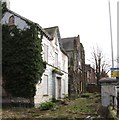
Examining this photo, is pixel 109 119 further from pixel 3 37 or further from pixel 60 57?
pixel 60 57

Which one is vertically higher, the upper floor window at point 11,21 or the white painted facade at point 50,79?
the upper floor window at point 11,21

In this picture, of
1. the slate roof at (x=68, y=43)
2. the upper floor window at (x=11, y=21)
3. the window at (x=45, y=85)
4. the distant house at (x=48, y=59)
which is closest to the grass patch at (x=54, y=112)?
the distant house at (x=48, y=59)

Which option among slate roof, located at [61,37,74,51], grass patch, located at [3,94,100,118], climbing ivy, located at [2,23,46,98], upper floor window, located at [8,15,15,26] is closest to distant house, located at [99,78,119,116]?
grass patch, located at [3,94,100,118]

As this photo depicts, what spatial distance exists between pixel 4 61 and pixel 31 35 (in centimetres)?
300

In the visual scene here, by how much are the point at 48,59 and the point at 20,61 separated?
6419mm

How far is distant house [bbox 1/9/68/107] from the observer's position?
22.1 m

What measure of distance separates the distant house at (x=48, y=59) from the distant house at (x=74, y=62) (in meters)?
4.97

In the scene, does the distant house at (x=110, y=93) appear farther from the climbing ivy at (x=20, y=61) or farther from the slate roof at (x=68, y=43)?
the slate roof at (x=68, y=43)

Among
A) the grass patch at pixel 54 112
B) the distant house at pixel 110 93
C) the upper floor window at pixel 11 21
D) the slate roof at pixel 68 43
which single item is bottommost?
the grass patch at pixel 54 112

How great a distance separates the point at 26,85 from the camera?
20.7 metres

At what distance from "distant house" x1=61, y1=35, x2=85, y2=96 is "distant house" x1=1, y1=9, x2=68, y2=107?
4969 millimetres

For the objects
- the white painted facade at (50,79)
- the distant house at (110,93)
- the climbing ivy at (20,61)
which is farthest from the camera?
the white painted facade at (50,79)

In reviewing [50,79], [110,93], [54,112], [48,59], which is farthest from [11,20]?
[110,93]

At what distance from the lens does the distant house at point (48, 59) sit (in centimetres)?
2214
